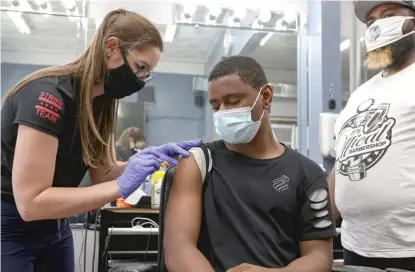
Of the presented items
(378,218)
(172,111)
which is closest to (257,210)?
(378,218)

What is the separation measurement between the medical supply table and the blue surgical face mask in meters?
1.17

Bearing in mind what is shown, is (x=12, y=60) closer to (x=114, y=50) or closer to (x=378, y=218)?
(x=114, y=50)

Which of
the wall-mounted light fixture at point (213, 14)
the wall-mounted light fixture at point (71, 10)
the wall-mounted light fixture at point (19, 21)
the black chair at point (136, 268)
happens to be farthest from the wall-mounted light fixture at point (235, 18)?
the black chair at point (136, 268)

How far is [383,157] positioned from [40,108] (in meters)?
1.18

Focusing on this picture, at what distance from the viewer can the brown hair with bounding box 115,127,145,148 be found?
3.57 meters

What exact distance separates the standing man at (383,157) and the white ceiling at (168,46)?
180 centimetres

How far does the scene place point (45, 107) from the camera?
127cm

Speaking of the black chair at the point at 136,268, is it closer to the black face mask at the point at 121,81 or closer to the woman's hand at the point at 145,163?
the woman's hand at the point at 145,163

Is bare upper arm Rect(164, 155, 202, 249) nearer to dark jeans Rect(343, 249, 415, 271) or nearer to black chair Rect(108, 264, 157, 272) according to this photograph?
black chair Rect(108, 264, 157, 272)

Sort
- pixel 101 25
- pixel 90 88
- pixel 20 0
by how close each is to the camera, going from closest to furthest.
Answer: pixel 90 88, pixel 101 25, pixel 20 0

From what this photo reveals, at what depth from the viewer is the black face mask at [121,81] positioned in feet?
4.93

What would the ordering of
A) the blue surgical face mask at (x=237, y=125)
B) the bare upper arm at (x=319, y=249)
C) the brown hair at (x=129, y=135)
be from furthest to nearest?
the brown hair at (x=129, y=135), the blue surgical face mask at (x=237, y=125), the bare upper arm at (x=319, y=249)

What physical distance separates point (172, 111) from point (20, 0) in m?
1.60

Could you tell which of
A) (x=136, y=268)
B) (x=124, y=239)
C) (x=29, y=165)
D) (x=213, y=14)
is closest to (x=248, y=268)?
(x=29, y=165)
